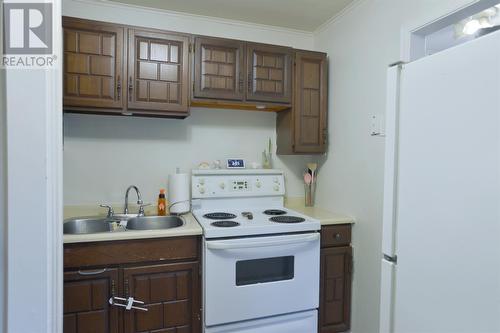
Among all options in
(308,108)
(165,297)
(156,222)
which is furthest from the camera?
(308,108)

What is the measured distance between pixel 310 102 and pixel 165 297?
1678mm

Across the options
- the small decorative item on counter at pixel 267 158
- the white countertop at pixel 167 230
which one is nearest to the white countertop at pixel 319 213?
the white countertop at pixel 167 230

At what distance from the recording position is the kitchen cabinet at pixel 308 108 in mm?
2297

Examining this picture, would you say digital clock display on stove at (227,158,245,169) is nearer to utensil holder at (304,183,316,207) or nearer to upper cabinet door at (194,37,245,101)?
upper cabinet door at (194,37,245,101)

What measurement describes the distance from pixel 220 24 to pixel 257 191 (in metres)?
1.36

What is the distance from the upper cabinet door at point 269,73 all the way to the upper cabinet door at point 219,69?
7 centimetres

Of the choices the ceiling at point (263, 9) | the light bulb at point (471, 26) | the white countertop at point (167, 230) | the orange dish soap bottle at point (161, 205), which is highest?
the ceiling at point (263, 9)

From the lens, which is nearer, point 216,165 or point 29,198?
point 29,198

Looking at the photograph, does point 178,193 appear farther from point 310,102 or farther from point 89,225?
point 310,102

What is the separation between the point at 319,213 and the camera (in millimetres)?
2279

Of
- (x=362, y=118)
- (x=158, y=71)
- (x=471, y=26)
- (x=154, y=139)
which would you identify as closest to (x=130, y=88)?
(x=158, y=71)

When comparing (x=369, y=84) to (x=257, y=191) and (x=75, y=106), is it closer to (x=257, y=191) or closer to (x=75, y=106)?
(x=257, y=191)

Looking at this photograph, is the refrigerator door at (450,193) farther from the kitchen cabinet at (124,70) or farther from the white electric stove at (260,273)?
the kitchen cabinet at (124,70)

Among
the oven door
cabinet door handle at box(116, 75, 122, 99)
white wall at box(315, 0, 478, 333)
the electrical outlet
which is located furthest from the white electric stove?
cabinet door handle at box(116, 75, 122, 99)
